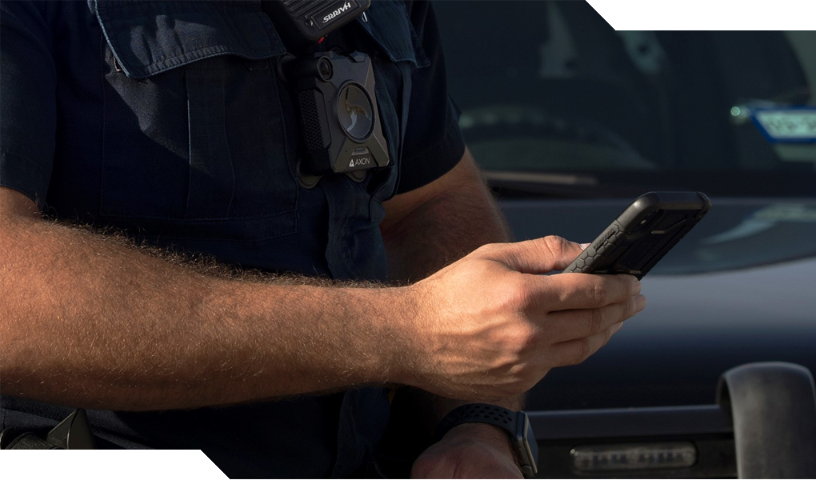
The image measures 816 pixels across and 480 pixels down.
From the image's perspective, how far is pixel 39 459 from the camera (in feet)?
3.96

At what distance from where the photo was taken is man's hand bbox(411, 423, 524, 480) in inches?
59.9

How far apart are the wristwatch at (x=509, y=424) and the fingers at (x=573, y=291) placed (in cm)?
43

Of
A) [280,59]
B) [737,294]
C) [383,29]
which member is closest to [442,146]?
[383,29]

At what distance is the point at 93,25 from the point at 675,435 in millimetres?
1150

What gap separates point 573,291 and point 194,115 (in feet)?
1.87

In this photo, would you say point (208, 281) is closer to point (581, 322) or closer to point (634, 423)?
point (581, 322)

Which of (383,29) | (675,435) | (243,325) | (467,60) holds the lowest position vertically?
(675,435)

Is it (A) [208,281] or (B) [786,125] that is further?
(B) [786,125]

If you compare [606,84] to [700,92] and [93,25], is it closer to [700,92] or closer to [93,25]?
[700,92]

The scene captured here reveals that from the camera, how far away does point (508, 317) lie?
4.00 ft

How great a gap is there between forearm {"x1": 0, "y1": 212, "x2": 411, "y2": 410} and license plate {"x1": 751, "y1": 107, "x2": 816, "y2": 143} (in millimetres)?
2046

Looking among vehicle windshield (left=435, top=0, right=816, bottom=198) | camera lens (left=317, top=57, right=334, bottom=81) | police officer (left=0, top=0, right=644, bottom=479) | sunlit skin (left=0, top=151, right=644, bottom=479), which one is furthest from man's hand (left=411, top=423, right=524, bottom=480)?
vehicle windshield (left=435, top=0, right=816, bottom=198)

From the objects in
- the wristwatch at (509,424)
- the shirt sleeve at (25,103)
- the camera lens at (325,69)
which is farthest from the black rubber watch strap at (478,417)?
the shirt sleeve at (25,103)

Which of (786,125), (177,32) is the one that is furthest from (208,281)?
(786,125)
